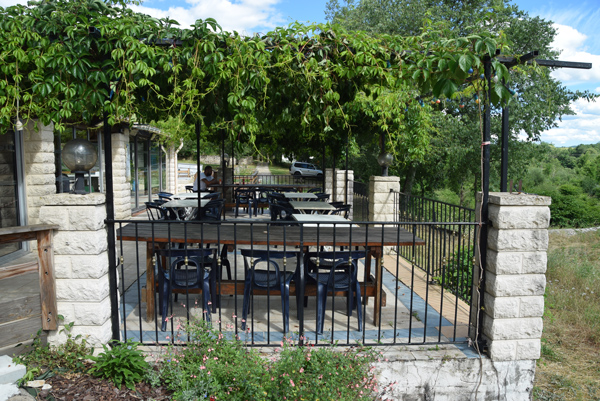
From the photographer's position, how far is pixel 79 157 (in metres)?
3.30

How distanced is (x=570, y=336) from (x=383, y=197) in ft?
11.3

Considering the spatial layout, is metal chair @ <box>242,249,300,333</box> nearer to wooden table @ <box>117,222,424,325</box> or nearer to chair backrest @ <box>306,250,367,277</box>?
wooden table @ <box>117,222,424,325</box>

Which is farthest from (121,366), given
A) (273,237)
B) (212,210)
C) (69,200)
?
(212,210)

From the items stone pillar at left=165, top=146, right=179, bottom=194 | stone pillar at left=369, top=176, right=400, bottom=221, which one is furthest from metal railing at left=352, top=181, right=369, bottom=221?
stone pillar at left=165, top=146, right=179, bottom=194

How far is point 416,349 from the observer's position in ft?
11.8

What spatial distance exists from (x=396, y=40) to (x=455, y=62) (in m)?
0.64

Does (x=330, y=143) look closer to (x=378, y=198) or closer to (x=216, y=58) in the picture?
(x=378, y=198)

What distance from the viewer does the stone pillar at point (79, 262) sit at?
3.29m

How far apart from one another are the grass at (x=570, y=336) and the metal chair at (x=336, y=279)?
186 centimetres

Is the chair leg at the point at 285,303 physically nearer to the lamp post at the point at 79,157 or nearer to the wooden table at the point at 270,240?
the wooden table at the point at 270,240

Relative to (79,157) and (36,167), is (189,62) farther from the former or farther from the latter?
(36,167)

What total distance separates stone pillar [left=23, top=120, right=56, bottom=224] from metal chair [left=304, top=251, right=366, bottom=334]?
542cm

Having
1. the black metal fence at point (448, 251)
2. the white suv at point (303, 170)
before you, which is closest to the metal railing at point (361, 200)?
the black metal fence at point (448, 251)

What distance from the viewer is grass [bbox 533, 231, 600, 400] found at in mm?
4109
